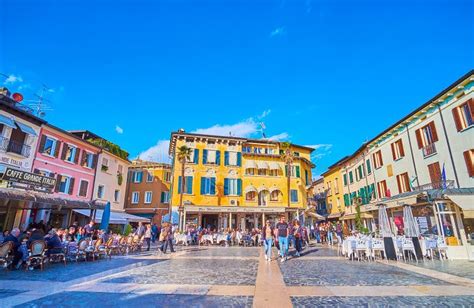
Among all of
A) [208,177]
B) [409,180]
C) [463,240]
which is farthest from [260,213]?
[463,240]

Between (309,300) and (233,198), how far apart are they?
22.0 m

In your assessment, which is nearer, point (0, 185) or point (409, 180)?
point (0, 185)

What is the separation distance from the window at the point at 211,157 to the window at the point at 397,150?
16.3 m

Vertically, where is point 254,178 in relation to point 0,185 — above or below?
above

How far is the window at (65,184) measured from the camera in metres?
19.9

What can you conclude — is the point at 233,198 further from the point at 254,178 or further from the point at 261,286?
the point at 261,286

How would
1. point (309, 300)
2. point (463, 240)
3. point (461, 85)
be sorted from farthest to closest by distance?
point (461, 85) < point (463, 240) < point (309, 300)

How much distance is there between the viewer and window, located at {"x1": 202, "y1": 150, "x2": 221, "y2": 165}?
27500 mm

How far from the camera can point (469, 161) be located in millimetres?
13555

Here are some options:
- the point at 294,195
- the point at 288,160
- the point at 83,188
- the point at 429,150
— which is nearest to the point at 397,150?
the point at 429,150

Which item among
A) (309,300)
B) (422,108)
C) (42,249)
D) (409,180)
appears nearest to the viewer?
(309,300)

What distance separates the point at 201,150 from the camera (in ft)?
90.7

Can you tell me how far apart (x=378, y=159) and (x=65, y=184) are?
26.4 metres

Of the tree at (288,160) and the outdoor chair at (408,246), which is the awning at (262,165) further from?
the outdoor chair at (408,246)
